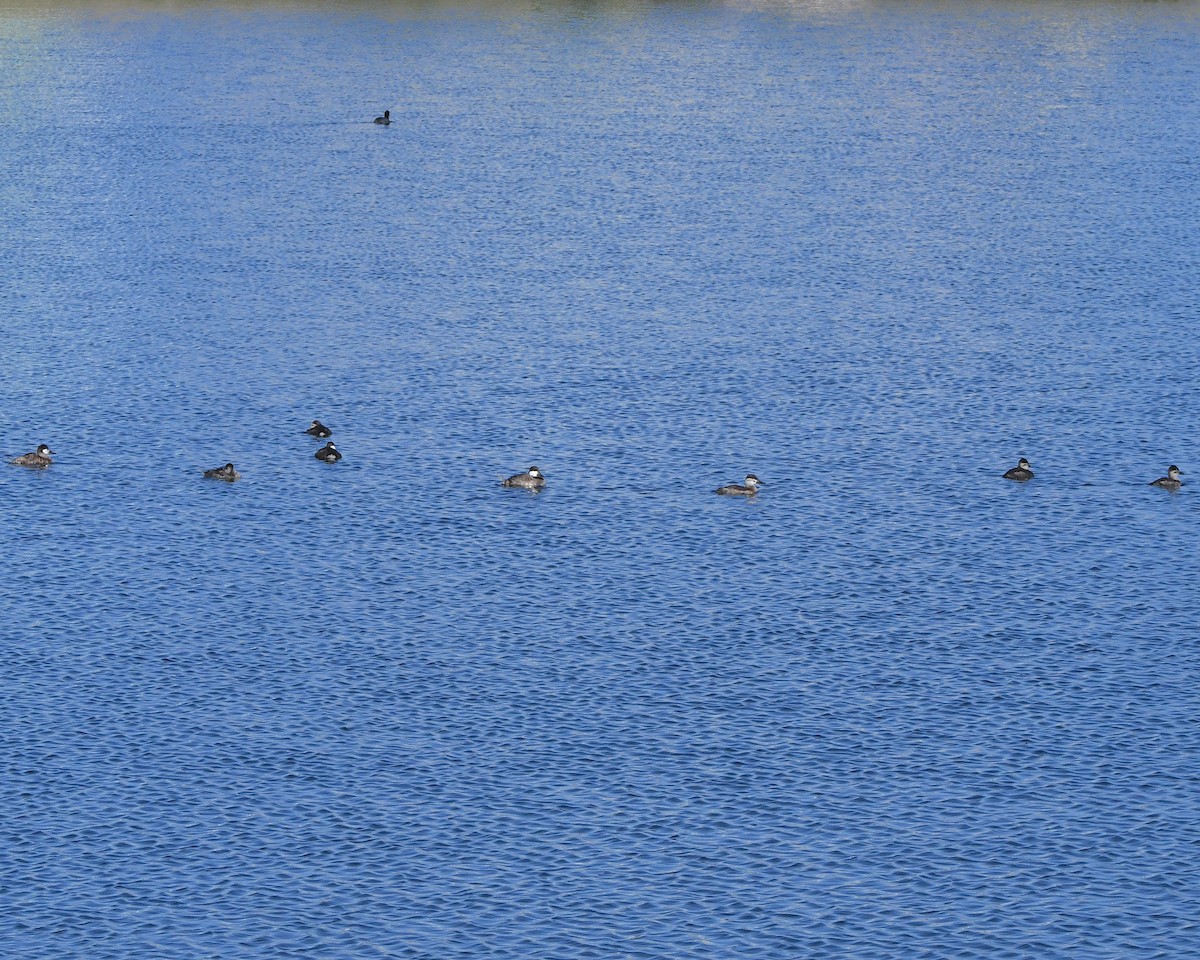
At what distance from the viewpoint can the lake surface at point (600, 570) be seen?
46.0 meters

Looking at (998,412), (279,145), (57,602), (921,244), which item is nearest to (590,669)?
(57,602)

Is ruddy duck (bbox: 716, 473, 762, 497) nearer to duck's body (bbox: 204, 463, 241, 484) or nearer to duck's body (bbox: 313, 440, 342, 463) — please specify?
duck's body (bbox: 313, 440, 342, 463)

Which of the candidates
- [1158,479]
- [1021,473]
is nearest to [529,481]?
[1021,473]

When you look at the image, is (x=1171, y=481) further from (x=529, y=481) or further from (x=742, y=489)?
(x=529, y=481)

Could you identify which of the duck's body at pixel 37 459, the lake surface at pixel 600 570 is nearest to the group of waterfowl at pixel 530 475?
the duck's body at pixel 37 459

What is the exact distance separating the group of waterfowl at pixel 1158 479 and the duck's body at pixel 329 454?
85.3 ft

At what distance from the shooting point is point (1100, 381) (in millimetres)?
87562

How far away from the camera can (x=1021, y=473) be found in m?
74.2

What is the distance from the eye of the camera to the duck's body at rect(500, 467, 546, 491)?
72.4 m

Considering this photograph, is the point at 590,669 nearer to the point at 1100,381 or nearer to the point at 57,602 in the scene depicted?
the point at 57,602

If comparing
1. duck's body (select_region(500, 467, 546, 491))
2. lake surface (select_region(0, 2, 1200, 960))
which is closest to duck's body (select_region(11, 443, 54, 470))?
lake surface (select_region(0, 2, 1200, 960))

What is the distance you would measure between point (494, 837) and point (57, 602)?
22107 millimetres

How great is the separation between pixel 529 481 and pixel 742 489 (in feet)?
26.2

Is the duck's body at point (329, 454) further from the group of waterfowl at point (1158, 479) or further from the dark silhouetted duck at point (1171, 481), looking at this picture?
the dark silhouetted duck at point (1171, 481)
